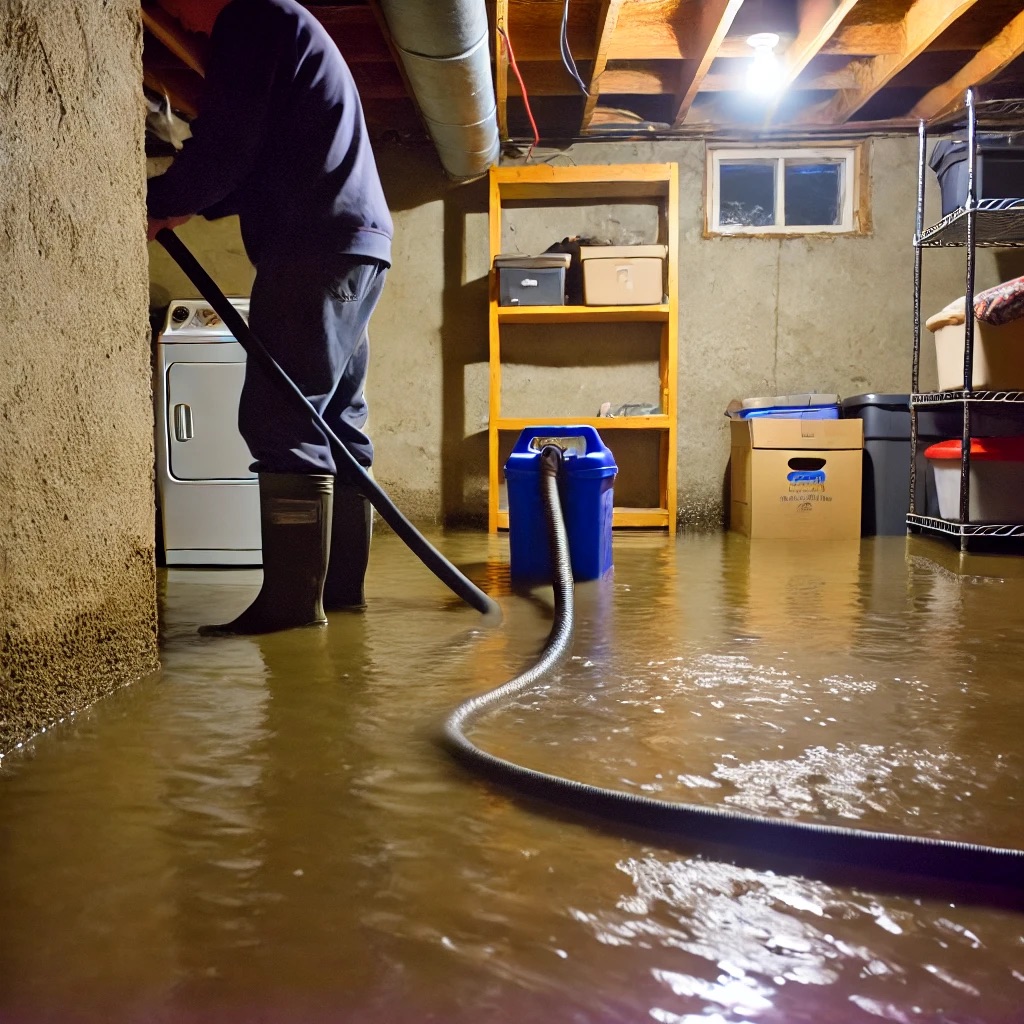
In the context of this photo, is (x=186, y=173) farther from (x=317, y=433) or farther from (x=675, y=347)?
(x=675, y=347)

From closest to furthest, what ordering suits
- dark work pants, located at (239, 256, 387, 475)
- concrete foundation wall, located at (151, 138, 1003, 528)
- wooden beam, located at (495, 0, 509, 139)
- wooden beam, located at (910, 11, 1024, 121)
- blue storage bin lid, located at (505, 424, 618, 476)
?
dark work pants, located at (239, 256, 387, 475) < blue storage bin lid, located at (505, 424, 618, 476) < wooden beam, located at (495, 0, 509, 139) < wooden beam, located at (910, 11, 1024, 121) < concrete foundation wall, located at (151, 138, 1003, 528)

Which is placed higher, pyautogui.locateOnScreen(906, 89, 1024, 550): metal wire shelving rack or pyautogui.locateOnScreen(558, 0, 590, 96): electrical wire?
pyautogui.locateOnScreen(558, 0, 590, 96): electrical wire

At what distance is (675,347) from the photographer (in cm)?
394

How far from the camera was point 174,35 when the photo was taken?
3.13 metres

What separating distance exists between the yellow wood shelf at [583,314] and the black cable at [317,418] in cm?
218

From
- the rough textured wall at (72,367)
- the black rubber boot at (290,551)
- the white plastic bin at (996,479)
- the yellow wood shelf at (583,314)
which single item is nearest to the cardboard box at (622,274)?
the yellow wood shelf at (583,314)

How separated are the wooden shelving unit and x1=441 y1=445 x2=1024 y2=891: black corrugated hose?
3.00 meters

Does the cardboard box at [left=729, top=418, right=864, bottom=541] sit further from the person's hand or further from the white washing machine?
the person's hand

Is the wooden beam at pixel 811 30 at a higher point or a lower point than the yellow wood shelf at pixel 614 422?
higher

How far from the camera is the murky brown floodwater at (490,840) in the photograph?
58 centimetres

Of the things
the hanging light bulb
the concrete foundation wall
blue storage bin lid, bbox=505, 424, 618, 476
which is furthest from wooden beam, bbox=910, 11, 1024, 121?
blue storage bin lid, bbox=505, 424, 618, 476

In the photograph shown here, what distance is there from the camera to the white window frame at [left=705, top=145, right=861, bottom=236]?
421cm

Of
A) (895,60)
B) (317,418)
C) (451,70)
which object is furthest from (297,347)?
(895,60)

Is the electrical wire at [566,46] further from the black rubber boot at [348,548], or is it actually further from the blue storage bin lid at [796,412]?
the black rubber boot at [348,548]
